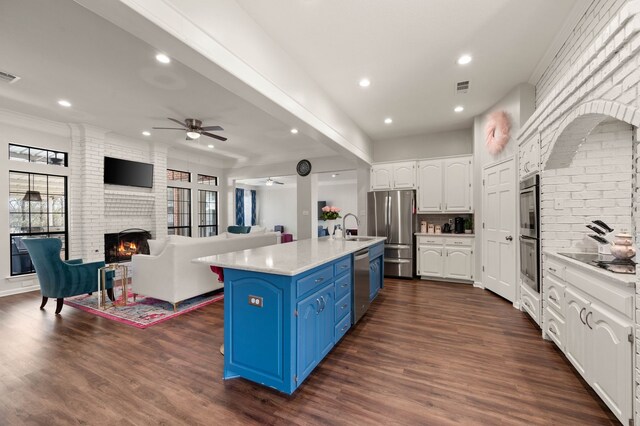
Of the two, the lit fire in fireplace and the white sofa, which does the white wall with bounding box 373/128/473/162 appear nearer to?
the white sofa

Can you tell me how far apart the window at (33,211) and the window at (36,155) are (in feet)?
0.85

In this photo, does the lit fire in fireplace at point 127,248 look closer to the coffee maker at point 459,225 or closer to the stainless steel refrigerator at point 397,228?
the stainless steel refrigerator at point 397,228

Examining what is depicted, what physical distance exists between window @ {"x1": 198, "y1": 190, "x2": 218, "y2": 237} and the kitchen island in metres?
6.32

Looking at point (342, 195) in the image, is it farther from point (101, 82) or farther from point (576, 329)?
point (576, 329)

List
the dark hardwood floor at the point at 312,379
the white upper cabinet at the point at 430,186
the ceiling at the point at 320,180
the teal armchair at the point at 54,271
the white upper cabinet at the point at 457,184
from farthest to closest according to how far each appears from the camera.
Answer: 1. the ceiling at the point at 320,180
2. the white upper cabinet at the point at 430,186
3. the white upper cabinet at the point at 457,184
4. the teal armchair at the point at 54,271
5. the dark hardwood floor at the point at 312,379

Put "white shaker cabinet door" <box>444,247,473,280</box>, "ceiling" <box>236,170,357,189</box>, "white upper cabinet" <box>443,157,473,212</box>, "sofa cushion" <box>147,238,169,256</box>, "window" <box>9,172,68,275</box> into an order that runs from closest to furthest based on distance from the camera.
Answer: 1. "sofa cushion" <box>147,238,169,256</box>
2. "window" <box>9,172,68,275</box>
3. "white shaker cabinet door" <box>444,247,473,280</box>
4. "white upper cabinet" <box>443,157,473,212</box>
5. "ceiling" <box>236,170,357,189</box>

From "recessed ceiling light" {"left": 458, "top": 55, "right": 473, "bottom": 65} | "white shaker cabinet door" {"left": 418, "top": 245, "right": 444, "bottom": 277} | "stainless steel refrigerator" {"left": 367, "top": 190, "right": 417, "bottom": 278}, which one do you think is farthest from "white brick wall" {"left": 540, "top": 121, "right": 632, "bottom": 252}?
"stainless steel refrigerator" {"left": 367, "top": 190, "right": 417, "bottom": 278}

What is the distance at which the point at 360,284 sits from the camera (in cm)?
303

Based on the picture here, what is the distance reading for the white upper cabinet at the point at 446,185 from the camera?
5.04m

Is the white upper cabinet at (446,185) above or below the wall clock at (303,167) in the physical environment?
below

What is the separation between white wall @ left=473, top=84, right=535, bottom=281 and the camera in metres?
3.56

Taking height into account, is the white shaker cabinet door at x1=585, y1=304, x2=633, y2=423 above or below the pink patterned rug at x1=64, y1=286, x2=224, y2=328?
above

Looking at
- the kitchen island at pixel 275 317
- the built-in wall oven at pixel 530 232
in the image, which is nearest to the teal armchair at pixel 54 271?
the kitchen island at pixel 275 317

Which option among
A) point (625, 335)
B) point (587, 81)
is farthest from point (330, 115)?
point (625, 335)
